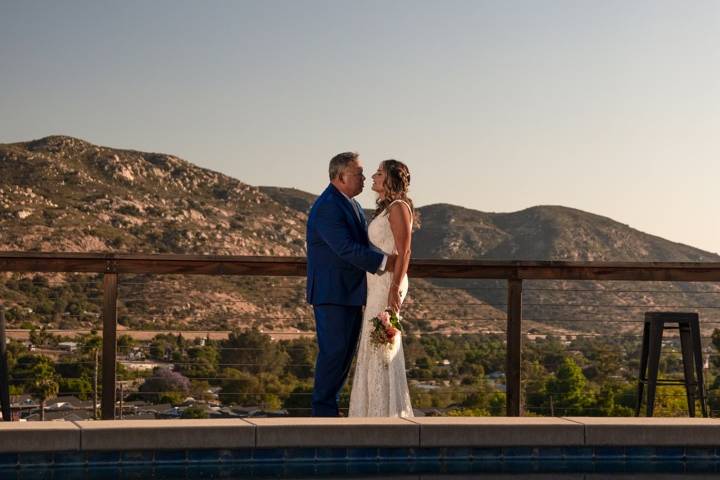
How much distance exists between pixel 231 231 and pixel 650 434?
50204 millimetres

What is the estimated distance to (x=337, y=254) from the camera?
598cm

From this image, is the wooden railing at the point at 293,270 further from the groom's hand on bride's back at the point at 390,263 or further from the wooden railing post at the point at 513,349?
the groom's hand on bride's back at the point at 390,263

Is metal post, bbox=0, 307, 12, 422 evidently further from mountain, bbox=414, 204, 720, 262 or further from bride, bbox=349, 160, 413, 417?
mountain, bbox=414, 204, 720, 262

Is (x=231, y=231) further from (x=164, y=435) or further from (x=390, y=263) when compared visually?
(x=164, y=435)

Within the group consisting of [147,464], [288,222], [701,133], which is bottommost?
[147,464]

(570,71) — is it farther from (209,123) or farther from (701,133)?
(209,123)

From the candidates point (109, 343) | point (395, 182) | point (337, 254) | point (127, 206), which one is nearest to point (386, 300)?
point (337, 254)

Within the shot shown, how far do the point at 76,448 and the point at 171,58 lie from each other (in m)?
41.2

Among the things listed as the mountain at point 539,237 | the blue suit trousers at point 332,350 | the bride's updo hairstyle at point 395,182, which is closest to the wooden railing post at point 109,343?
the blue suit trousers at point 332,350

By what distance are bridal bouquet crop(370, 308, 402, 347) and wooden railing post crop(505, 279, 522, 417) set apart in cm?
123

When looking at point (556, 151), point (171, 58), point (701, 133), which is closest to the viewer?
point (171, 58)

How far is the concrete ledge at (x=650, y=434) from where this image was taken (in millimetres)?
5328

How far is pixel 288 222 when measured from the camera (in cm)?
5894

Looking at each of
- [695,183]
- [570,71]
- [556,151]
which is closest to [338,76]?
[570,71]
